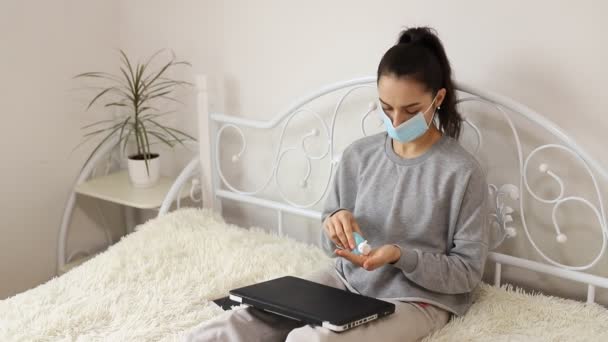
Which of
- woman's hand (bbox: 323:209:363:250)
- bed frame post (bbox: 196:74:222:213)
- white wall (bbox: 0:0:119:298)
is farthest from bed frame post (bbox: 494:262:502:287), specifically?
white wall (bbox: 0:0:119:298)

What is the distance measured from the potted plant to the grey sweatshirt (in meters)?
0.92

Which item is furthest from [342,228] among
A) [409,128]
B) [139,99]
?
[139,99]

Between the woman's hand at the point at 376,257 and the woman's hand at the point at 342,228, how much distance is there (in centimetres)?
6

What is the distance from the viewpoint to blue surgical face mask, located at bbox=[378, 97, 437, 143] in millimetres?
1520

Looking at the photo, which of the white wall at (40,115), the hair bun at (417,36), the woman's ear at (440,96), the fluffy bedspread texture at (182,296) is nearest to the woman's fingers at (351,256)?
the fluffy bedspread texture at (182,296)

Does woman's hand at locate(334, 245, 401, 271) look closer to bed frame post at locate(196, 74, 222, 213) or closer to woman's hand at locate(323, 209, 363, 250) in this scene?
woman's hand at locate(323, 209, 363, 250)

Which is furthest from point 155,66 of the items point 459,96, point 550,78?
point 550,78

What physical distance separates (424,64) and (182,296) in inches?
31.0

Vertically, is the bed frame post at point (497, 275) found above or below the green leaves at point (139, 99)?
below

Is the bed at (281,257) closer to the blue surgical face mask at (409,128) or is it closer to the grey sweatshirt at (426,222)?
the grey sweatshirt at (426,222)

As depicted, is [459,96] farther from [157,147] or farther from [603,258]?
[157,147]

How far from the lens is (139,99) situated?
7.90 feet

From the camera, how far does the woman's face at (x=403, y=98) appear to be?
150cm

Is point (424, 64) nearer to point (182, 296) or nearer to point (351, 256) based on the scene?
point (351, 256)
